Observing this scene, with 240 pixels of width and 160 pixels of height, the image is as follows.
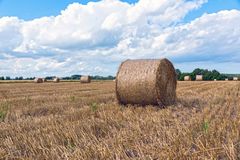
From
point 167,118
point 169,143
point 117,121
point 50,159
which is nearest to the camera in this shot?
point 50,159

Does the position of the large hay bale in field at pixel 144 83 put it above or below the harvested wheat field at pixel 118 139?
above

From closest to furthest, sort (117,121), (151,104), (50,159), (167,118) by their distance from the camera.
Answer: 1. (50,159)
2. (117,121)
3. (167,118)
4. (151,104)

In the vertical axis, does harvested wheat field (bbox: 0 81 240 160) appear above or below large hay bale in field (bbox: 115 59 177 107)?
below

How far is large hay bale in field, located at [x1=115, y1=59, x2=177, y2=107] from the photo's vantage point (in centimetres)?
1028

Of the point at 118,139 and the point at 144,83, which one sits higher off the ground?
the point at 144,83

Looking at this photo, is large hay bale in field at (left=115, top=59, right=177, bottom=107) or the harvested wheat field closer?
Result: the harvested wheat field

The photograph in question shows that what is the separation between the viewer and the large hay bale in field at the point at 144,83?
1028 centimetres

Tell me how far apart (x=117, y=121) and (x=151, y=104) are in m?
3.48

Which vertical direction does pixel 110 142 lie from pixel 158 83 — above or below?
below

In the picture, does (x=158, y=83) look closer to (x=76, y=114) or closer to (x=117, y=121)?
(x=76, y=114)

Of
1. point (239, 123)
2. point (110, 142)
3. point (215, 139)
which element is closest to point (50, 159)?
point (110, 142)

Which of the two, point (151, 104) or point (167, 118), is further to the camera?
point (151, 104)

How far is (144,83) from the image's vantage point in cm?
1037

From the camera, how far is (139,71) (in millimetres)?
10789
